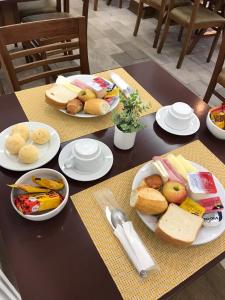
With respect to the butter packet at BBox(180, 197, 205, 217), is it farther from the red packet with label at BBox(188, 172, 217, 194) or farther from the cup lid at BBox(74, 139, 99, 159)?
the cup lid at BBox(74, 139, 99, 159)

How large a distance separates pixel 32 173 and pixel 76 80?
419mm

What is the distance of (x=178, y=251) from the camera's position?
0.58 metres

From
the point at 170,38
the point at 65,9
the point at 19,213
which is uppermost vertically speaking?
the point at 19,213

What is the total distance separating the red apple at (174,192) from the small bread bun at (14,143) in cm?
39

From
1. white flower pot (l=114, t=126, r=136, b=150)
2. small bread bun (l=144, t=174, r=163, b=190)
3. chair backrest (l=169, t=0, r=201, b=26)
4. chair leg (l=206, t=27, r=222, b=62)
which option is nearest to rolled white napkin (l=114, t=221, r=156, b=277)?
small bread bun (l=144, t=174, r=163, b=190)

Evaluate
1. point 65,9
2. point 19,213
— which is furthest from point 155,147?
point 65,9

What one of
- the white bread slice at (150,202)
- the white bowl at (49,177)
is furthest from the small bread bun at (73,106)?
the white bread slice at (150,202)

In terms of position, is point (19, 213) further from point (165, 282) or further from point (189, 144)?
point (189, 144)

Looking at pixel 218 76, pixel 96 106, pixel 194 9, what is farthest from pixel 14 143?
pixel 194 9

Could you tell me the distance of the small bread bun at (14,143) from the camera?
696 mm

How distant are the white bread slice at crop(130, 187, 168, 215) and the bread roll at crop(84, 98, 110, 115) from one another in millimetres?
327

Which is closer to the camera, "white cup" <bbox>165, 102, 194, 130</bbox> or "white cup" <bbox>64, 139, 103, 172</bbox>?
"white cup" <bbox>64, 139, 103, 172</bbox>

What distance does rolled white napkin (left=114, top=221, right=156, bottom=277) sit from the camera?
53 centimetres

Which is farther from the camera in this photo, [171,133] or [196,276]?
[171,133]
